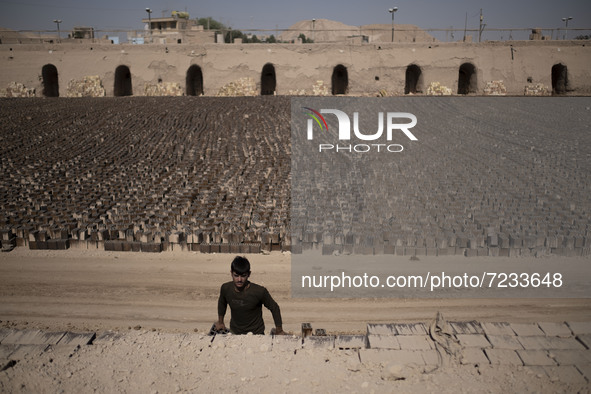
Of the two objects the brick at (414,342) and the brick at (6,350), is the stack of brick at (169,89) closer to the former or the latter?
the brick at (6,350)

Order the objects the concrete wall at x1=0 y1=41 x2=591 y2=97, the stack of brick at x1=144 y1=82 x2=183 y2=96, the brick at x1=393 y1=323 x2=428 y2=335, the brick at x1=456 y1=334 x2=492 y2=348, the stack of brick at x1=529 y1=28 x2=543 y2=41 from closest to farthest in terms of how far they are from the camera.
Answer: the brick at x1=456 y1=334 x2=492 y2=348 → the brick at x1=393 y1=323 x2=428 y2=335 → the concrete wall at x1=0 y1=41 x2=591 y2=97 → the stack of brick at x1=144 y1=82 x2=183 y2=96 → the stack of brick at x1=529 y1=28 x2=543 y2=41

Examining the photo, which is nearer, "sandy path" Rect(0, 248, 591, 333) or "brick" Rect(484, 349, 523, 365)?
"brick" Rect(484, 349, 523, 365)

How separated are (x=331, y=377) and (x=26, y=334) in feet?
8.90

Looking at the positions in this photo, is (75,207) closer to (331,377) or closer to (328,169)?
(328,169)

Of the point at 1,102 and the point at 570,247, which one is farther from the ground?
the point at 1,102

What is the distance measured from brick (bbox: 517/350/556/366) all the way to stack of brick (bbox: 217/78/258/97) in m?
24.4

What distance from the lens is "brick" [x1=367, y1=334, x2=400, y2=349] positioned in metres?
4.24

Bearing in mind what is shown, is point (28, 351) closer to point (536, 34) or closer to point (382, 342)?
point (382, 342)

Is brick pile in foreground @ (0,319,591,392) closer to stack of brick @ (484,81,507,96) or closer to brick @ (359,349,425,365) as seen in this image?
brick @ (359,349,425,365)

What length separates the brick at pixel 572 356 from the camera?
3.97 meters

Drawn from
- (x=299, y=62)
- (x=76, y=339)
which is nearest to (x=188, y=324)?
(x=76, y=339)

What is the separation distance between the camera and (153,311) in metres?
6.10

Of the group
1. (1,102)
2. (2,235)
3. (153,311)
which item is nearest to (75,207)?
(2,235)

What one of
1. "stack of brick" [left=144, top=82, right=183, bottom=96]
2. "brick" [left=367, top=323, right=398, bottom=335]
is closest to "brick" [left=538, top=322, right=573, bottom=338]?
"brick" [left=367, top=323, right=398, bottom=335]
